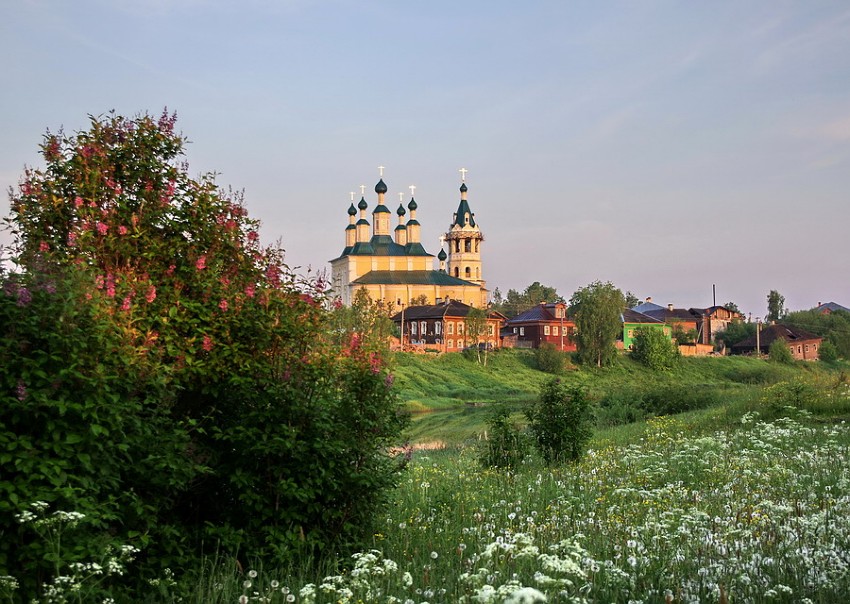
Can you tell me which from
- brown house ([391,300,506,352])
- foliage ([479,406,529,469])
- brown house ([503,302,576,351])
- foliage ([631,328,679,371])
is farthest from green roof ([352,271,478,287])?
foliage ([479,406,529,469])

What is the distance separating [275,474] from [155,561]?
114 centimetres

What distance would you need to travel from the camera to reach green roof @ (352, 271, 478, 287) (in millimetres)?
110050

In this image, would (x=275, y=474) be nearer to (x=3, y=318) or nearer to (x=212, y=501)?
(x=212, y=501)

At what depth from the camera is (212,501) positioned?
7.07 meters

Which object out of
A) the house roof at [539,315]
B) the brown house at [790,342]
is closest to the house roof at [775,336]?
the brown house at [790,342]

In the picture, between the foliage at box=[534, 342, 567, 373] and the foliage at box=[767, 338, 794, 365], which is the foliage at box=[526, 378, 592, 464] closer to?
the foliage at box=[534, 342, 567, 373]

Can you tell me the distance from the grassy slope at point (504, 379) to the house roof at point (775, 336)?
373 inches

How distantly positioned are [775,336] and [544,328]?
1119 inches

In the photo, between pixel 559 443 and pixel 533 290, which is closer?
pixel 559 443

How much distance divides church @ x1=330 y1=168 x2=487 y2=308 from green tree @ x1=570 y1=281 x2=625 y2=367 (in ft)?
118

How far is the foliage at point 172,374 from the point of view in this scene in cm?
554

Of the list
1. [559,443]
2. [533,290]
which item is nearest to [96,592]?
[559,443]

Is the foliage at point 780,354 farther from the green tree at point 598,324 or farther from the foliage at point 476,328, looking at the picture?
the foliage at point 476,328

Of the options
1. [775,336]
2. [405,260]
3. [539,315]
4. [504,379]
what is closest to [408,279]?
[405,260]
